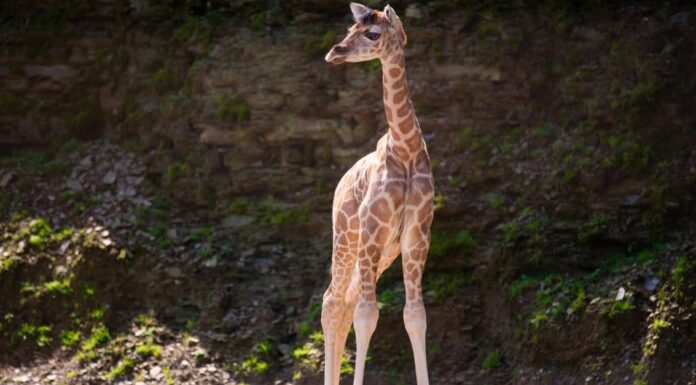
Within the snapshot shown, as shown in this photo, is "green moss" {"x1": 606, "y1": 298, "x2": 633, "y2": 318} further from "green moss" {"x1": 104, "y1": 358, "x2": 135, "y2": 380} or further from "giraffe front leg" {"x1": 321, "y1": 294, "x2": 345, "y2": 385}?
"green moss" {"x1": 104, "y1": 358, "x2": 135, "y2": 380}

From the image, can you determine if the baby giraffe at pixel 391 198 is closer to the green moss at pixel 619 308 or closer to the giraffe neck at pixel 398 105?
the giraffe neck at pixel 398 105

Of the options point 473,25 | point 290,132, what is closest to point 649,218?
point 473,25

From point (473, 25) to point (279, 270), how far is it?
12.1ft

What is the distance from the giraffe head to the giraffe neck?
4.8 inches

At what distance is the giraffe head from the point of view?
10383mm

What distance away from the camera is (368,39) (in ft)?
34.3

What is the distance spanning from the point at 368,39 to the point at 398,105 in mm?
615

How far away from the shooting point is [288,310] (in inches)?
564

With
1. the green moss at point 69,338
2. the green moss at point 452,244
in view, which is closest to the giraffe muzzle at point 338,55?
the green moss at point 452,244

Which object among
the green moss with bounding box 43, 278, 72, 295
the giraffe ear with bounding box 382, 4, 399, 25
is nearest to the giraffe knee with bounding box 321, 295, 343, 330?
the giraffe ear with bounding box 382, 4, 399, 25

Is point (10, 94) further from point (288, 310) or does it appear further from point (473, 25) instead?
point (473, 25)

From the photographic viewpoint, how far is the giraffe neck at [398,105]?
10672 mm

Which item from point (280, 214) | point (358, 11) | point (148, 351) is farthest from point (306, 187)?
point (358, 11)

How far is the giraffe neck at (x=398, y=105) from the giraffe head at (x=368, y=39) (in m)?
0.12
